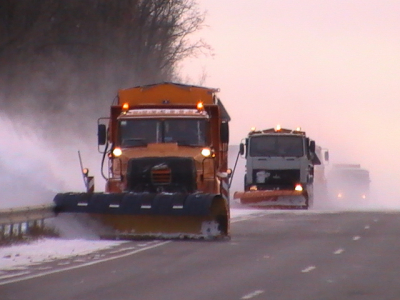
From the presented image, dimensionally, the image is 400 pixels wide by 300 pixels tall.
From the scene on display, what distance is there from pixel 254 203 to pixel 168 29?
29.4 meters

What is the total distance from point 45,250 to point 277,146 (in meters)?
23.4

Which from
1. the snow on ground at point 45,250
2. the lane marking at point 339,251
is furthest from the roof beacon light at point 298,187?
the lane marking at point 339,251

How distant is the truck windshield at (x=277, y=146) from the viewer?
41250mm

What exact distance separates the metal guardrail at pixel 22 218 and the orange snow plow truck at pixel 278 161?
63.3 ft

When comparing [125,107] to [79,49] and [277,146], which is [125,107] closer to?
[277,146]

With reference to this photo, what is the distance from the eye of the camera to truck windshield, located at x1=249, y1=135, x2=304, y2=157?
135 feet

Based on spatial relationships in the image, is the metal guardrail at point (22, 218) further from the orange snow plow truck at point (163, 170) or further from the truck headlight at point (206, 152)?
the truck headlight at point (206, 152)

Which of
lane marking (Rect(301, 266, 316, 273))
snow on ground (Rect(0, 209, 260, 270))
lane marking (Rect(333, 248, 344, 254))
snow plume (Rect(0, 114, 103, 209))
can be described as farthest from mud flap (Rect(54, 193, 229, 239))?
snow plume (Rect(0, 114, 103, 209))

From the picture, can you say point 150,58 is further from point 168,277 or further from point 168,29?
point 168,277

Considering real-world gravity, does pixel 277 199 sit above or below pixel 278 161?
below

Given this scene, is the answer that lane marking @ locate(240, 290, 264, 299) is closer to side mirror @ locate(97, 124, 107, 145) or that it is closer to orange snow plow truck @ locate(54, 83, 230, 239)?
orange snow plow truck @ locate(54, 83, 230, 239)

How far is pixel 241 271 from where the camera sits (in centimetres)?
1548

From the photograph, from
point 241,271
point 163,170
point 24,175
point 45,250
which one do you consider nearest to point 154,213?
point 163,170

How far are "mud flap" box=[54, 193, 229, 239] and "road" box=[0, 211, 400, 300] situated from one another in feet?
1.74
